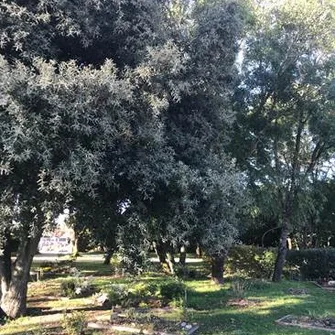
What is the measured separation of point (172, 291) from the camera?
35.8ft

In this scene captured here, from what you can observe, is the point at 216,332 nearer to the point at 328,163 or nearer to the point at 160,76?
the point at 160,76

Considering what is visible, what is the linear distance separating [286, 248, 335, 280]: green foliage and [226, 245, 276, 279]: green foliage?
815 mm

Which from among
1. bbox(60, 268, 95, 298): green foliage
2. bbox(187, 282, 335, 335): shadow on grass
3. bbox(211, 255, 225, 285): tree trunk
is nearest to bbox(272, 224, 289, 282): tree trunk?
bbox(187, 282, 335, 335): shadow on grass

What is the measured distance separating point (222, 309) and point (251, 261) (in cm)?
917

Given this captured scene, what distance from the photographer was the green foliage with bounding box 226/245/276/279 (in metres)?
18.7

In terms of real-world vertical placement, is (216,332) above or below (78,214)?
below

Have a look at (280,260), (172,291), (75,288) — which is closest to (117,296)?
(172,291)

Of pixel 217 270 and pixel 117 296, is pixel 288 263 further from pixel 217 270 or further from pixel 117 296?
pixel 117 296

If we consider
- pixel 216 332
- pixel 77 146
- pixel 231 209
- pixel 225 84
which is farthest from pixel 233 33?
pixel 216 332

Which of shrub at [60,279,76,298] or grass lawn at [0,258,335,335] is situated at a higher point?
shrub at [60,279,76,298]

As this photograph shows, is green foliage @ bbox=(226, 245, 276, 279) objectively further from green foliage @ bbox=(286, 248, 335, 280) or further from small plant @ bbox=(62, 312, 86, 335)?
small plant @ bbox=(62, 312, 86, 335)

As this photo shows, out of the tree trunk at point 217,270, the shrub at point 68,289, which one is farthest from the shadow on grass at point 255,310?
the shrub at point 68,289

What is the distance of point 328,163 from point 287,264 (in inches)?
255

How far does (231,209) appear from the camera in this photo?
279 inches
